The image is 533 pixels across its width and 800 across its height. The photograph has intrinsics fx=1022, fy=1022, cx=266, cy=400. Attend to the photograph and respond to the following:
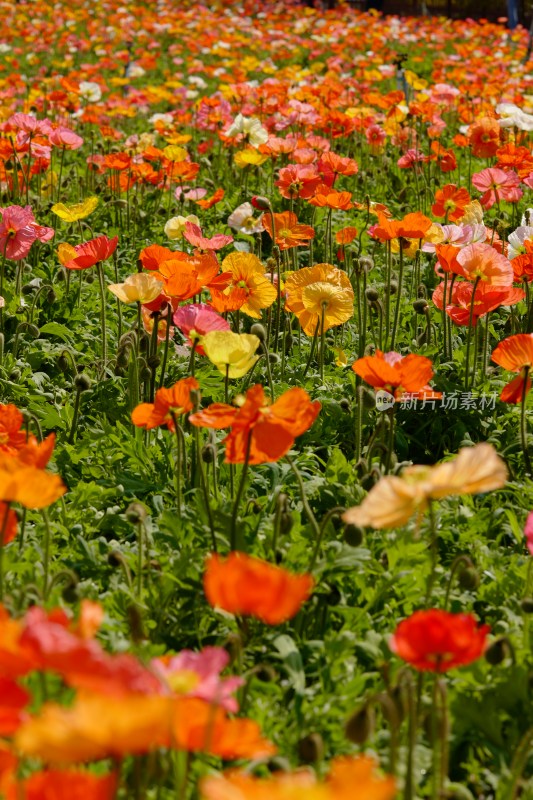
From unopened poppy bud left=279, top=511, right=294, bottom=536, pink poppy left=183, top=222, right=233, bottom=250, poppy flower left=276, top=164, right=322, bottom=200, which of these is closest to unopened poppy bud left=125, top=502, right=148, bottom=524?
unopened poppy bud left=279, top=511, right=294, bottom=536

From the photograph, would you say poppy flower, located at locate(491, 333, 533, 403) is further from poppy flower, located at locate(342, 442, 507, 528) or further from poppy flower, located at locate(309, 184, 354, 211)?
poppy flower, located at locate(309, 184, 354, 211)

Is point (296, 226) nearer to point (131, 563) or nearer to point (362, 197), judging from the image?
point (131, 563)

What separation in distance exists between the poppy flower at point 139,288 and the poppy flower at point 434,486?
1635mm

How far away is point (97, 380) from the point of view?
3.78m

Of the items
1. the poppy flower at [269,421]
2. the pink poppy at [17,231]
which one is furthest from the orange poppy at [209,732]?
the pink poppy at [17,231]

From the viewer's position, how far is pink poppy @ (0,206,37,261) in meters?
3.94

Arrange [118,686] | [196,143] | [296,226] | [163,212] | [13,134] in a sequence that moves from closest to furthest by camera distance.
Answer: [118,686], [296,226], [13,134], [163,212], [196,143]

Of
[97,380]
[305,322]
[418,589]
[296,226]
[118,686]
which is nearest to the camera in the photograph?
[118,686]

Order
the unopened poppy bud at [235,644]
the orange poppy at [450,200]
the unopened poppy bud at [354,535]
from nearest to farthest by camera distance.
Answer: the unopened poppy bud at [235,644] < the unopened poppy bud at [354,535] < the orange poppy at [450,200]

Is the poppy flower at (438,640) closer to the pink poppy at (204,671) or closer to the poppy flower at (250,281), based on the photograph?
the pink poppy at (204,671)

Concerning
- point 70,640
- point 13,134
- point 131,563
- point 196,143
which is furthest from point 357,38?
point 70,640

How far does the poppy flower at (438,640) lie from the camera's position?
1.52 meters

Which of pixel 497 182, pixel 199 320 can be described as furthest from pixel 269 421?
pixel 497 182

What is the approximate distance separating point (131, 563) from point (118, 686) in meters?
1.49
